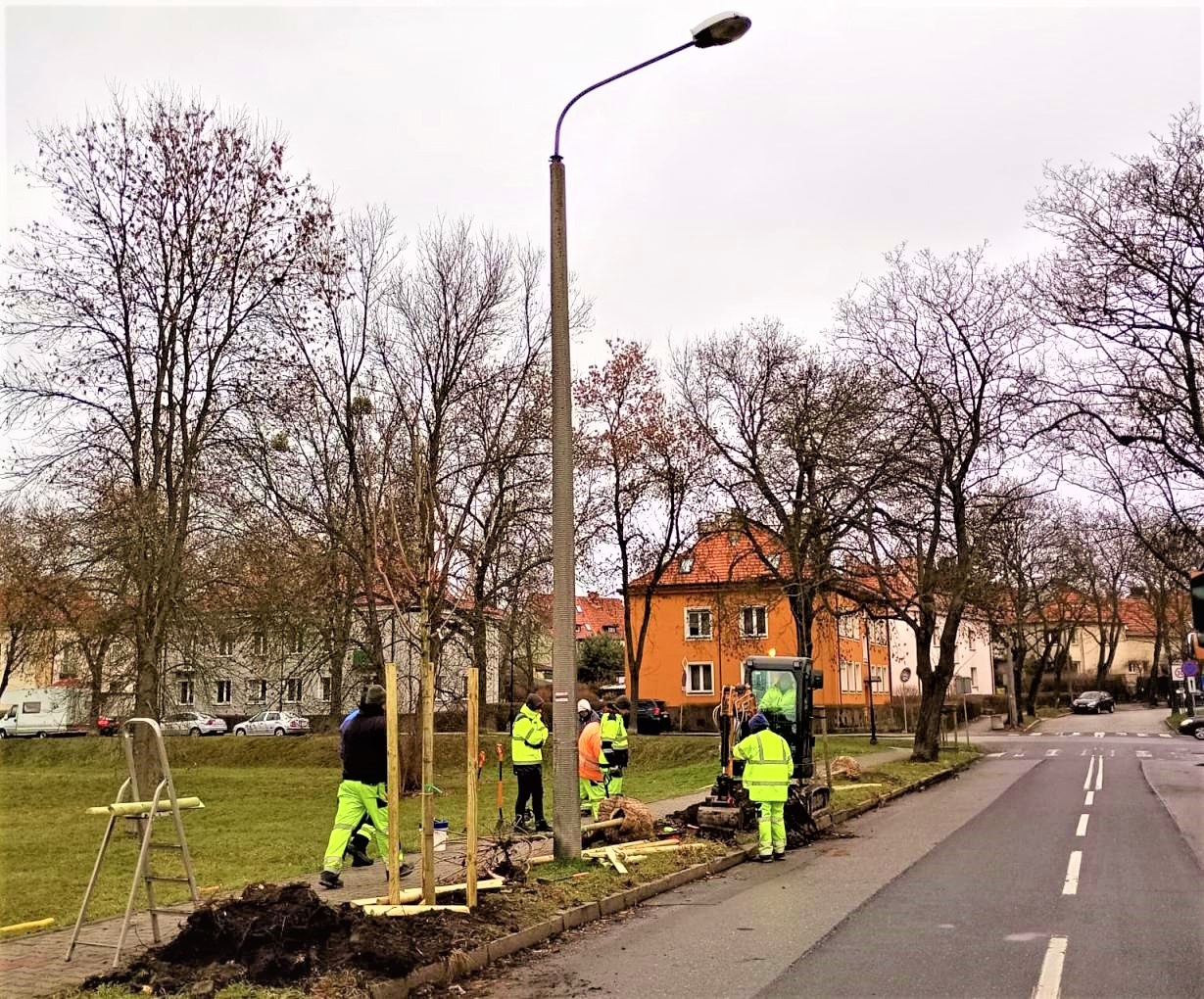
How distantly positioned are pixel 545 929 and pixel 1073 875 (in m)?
6.18

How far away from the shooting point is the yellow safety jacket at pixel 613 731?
1661 centimetres

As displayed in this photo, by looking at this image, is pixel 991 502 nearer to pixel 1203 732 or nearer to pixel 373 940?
pixel 1203 732

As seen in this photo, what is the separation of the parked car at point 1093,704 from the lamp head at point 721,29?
68.7 meters

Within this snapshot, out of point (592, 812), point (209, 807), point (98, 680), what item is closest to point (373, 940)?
point (592, 812)

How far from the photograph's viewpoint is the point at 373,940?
286 inches

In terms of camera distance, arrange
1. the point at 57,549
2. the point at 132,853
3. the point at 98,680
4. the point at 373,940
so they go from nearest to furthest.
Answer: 1. the point at 373,940
2. the point at 132,853
3. the point at 57,549
4. the point at 98,680

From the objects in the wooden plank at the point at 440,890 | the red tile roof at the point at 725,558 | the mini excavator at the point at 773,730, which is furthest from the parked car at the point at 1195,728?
the wooden plank at the point at 440,890

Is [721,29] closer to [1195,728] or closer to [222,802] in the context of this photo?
[222,802]

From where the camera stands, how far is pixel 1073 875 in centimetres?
1159

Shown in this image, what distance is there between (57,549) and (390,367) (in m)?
10.7

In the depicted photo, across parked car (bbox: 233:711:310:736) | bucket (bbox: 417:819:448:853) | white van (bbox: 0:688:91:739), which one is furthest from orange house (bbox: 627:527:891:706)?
bucket (bbox: 417:819:448:853)

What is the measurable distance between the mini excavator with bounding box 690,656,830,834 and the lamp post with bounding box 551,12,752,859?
379cm

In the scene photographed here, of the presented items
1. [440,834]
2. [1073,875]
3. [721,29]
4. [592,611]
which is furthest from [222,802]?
[592,611]

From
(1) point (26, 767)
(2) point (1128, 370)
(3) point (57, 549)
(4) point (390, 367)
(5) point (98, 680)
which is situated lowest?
(1) point (26, 767)
